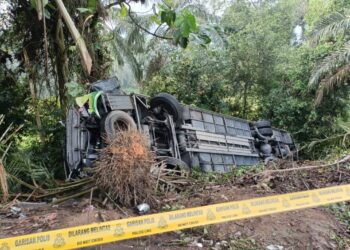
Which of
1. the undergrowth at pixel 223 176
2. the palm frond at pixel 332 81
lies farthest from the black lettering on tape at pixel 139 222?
the palm frond at pixel 332 81

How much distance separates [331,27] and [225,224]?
9.70m

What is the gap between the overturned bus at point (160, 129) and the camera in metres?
6.34

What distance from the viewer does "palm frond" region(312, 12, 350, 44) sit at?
443 inches

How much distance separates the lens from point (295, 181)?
17.4 feet

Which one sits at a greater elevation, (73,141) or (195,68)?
(195,68)

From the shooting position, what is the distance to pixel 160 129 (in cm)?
746

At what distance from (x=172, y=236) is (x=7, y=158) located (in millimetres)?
4085

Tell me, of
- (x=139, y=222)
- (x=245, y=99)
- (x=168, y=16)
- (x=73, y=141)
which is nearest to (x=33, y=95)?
(x=73, y=141)

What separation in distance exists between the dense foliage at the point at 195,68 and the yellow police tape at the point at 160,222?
96.6 inches

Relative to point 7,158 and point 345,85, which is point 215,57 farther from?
point 7,158

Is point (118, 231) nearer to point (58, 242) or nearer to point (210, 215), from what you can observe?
point (58, 242)

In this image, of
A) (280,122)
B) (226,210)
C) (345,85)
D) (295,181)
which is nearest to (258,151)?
(280,122)

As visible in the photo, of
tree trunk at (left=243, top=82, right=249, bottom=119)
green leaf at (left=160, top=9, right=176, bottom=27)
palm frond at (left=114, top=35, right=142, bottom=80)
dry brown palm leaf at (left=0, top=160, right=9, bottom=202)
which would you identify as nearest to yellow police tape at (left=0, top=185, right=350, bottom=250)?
green leaf at (left=160, top=9, right=176, bottom=27)

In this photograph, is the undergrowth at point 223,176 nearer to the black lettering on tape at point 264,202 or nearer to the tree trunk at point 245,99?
the black lettering on tape at point 264,202
